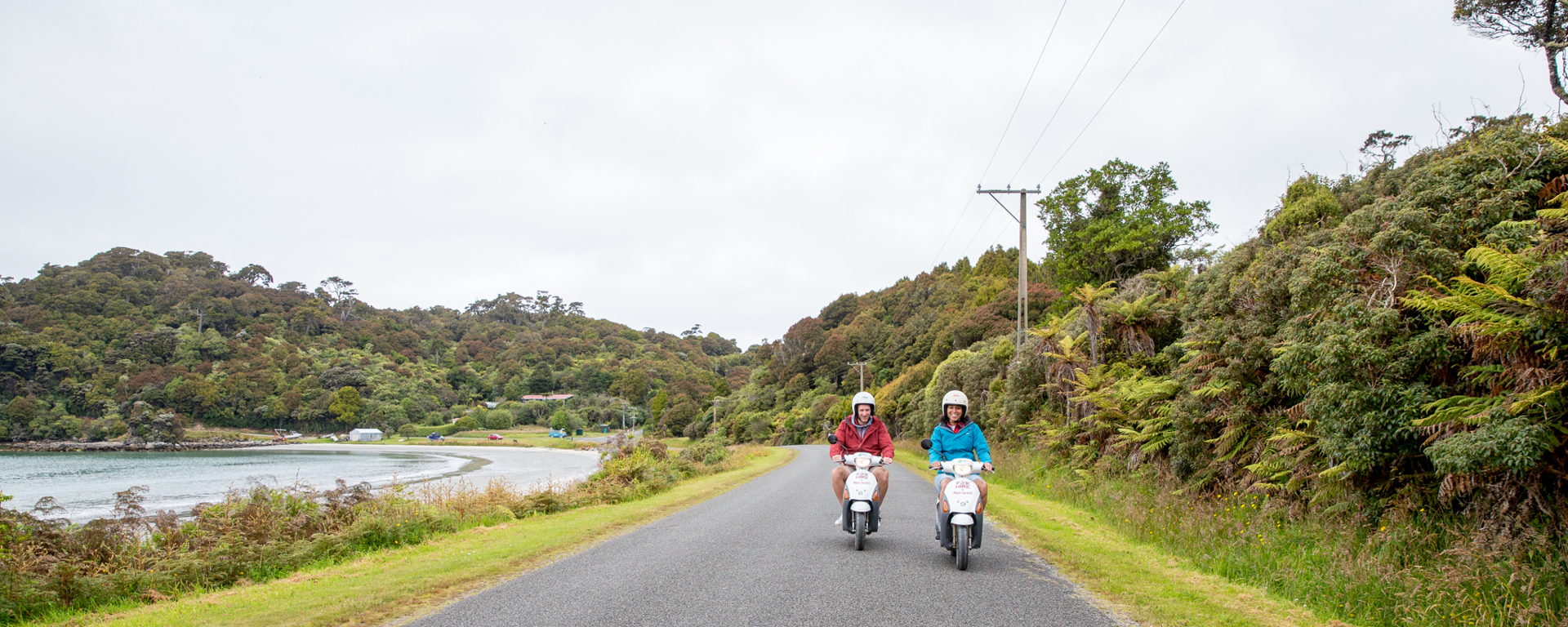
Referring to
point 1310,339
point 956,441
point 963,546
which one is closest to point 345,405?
point 956,441

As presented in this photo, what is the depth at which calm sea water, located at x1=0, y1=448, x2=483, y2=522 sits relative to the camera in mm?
29638

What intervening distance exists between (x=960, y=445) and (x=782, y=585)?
8.33ft

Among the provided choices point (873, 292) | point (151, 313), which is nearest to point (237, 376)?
point (151, 313)

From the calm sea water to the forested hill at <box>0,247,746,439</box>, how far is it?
16.4 meters

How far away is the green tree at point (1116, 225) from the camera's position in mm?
32031

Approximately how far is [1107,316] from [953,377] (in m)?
19.7

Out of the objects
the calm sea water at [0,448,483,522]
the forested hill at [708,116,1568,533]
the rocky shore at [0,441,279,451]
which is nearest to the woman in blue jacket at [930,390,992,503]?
the forested hill at [708,116,1568,533]

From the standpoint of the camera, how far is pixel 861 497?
7.77 meters

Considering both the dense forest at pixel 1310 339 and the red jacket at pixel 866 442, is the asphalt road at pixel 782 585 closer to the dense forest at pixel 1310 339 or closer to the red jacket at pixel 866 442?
the red jacket at pixel 866 442

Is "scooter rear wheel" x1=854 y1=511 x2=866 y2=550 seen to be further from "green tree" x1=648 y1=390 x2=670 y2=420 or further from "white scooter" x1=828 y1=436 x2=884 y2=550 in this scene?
"green tree" x1=648 y1=390 x2=670 y2=420

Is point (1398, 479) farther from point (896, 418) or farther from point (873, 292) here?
point (873, 292)

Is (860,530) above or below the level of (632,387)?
below

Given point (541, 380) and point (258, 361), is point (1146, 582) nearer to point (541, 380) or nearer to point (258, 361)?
point (258, 361)

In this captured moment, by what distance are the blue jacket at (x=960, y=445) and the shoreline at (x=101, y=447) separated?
99.0m
